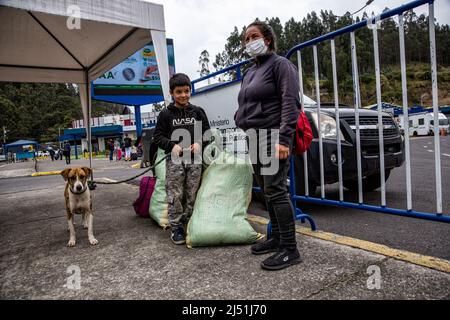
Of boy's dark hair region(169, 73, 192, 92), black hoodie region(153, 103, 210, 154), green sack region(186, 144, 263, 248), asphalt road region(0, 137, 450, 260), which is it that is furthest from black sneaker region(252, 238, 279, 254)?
boy's dark hair region(169, 73, 192, 92)

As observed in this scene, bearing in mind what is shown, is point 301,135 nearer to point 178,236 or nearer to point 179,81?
point 179,81

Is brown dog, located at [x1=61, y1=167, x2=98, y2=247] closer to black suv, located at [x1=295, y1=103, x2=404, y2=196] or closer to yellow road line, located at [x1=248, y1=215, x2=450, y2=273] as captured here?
yellow road line, located at [x1=248, y1=215, x2=450, y2=273]

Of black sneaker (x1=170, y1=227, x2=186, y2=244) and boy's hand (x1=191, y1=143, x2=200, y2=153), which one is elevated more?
boy's hand (x1=191, y1=143, x2=200, y2=153)

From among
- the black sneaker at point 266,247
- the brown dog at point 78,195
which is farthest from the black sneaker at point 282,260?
the brown dog at point 78,195

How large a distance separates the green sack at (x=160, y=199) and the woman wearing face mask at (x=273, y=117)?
1.39 m

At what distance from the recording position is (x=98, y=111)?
87.9 meters

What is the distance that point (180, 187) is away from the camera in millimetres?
3076

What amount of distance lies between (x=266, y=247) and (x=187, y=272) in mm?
676

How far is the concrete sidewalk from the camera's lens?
6.14 ft

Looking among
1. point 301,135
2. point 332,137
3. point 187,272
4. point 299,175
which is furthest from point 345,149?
point 187,272

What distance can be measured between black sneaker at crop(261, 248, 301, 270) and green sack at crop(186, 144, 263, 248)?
1.64 feet

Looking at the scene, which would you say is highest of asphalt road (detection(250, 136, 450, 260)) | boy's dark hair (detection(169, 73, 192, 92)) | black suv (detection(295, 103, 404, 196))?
boy's dark hair (detection(169, 73, 192, 92))

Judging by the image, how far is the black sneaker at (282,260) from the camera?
2.17 metres

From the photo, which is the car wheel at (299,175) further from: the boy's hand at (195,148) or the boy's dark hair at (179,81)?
the boy's dark hair at (179,81)
